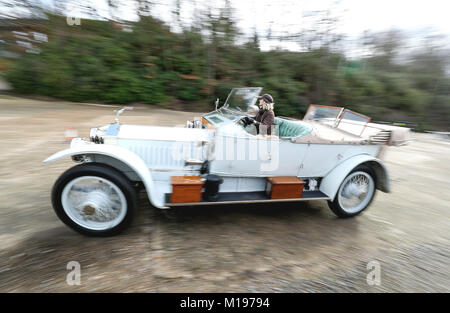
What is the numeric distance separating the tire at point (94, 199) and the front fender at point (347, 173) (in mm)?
2397

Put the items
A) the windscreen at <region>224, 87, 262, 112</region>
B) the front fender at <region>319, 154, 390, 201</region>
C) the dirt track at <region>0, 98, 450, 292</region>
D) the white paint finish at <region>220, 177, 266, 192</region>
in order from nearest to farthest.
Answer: the dirt track at <region>0, 98, 450, 292</region>
the white paint finish at <region>220, 177, 266, 192</region>
the front fender at <region>319, 154, 390, 201</region>
the windscreen at <region>224, 87, 262, 112</region>

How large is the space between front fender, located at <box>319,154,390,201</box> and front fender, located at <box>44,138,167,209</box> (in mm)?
2134

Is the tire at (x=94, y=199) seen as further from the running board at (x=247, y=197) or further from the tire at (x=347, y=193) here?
the tire at (x=347, y=193)

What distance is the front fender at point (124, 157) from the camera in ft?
7.98

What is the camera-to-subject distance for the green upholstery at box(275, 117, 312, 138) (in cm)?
323

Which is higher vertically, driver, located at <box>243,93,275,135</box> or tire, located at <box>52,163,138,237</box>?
driver, located at <box>243,93,275,135</box>

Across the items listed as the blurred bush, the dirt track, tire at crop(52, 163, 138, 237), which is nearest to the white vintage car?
tire at crop(52, 163, 138, 237)

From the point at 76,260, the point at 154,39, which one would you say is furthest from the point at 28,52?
the point at 76,260

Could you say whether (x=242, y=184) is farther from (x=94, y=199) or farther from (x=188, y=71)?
(x=188, y=71)

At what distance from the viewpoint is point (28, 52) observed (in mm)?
11320

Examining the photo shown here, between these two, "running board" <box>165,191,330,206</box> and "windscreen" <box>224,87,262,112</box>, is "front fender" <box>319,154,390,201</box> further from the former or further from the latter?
"windscreen" <box>224,87,262,112</box>

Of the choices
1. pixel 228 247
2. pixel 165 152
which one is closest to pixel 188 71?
pixel 165 152

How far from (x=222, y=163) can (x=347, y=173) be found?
163 centimetres
